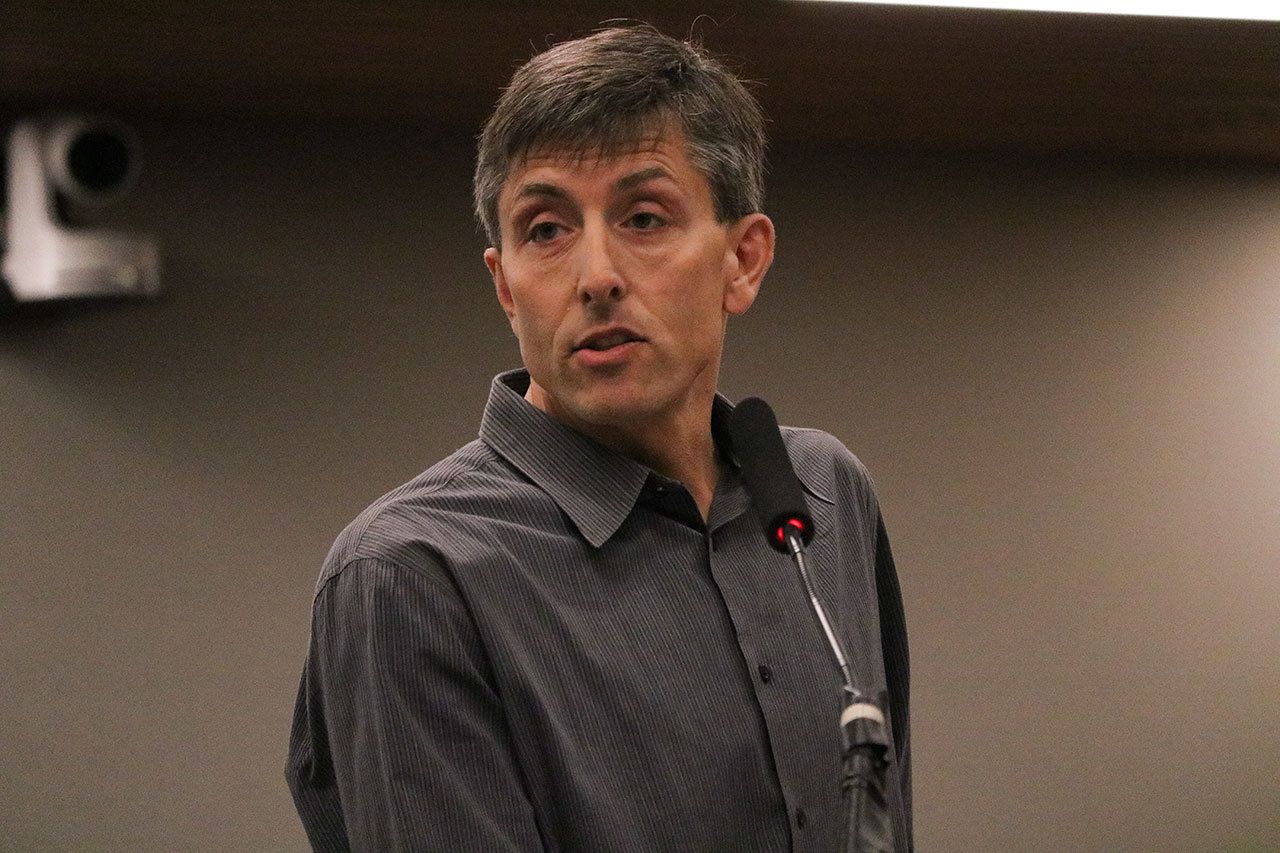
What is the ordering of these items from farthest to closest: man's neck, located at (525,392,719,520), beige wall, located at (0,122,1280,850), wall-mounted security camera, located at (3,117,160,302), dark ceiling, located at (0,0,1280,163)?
beige wall, located at (0,122,1280,850)
wall-mounted security camera, located at (3,117,160,302)
dark ceiling, located at (0,0,1280,163)
man's neck, located at (525,392,719,520)

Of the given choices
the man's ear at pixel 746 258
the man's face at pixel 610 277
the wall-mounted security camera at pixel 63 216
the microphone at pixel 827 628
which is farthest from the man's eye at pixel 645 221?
the wall-mounted security camera at pixel 63 216

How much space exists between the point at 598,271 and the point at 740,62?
1437mm

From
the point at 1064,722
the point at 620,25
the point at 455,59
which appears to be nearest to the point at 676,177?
the point at 620,25

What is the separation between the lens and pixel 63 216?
9.39ft

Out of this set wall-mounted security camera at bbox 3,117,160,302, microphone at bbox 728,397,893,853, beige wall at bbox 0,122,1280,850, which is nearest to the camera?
microphone at bbox 728,397,893,853

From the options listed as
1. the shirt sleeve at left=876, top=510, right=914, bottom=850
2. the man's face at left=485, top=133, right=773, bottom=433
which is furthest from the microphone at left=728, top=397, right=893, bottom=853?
the shirt sleeve at left=876, top=510, right=914, bottom=850

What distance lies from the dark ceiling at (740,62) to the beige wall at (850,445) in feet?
0.83

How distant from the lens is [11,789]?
297 centimetres

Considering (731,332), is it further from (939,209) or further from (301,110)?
(301,110)

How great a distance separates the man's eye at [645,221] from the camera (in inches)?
58.9

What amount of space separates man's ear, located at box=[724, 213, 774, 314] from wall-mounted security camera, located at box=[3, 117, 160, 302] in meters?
1.76

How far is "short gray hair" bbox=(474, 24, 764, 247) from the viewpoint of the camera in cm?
147

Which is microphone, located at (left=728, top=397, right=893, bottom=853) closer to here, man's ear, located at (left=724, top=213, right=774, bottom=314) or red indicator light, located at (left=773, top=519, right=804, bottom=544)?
red indicator light, located at (left=773, top=519, right=804, bottom=544)

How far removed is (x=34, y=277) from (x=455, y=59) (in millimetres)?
1006
